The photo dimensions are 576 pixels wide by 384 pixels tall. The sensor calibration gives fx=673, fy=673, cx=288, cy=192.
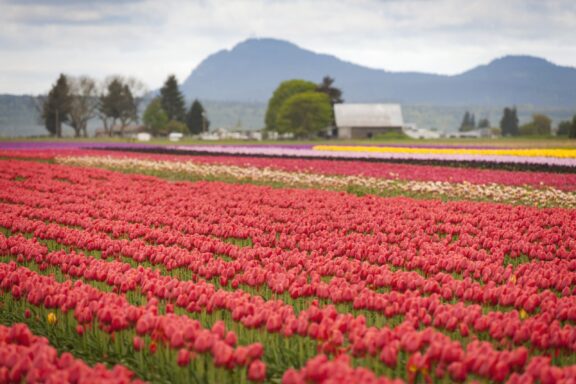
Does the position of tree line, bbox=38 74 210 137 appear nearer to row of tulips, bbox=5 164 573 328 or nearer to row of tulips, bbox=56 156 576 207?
row of tulips, bbox=56 156 576 207

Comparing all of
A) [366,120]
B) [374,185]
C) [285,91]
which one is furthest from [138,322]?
[285,91]

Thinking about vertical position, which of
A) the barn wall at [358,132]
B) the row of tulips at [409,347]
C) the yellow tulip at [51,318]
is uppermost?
the barn wall at [358,132]

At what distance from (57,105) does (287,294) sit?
130737mm

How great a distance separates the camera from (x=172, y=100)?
476 feet

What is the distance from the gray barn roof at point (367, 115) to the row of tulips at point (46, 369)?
118 metres

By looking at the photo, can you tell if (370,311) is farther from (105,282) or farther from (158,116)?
Result: (158,116)

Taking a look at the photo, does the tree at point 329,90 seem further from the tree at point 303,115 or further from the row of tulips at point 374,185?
the row of tulips at point 374,185

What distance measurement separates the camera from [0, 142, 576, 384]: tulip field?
4.89 m

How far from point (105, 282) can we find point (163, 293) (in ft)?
4.10

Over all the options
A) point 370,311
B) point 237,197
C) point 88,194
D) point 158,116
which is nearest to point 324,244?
point 370,311

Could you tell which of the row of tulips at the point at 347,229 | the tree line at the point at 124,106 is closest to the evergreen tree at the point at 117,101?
the tree line at the point at 124,106

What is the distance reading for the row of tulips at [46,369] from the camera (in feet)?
14.2

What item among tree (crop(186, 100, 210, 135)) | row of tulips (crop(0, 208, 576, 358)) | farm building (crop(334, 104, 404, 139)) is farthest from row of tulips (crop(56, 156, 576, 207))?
tree (crop(186, 100, 210, 135))

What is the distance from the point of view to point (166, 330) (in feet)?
17.2
